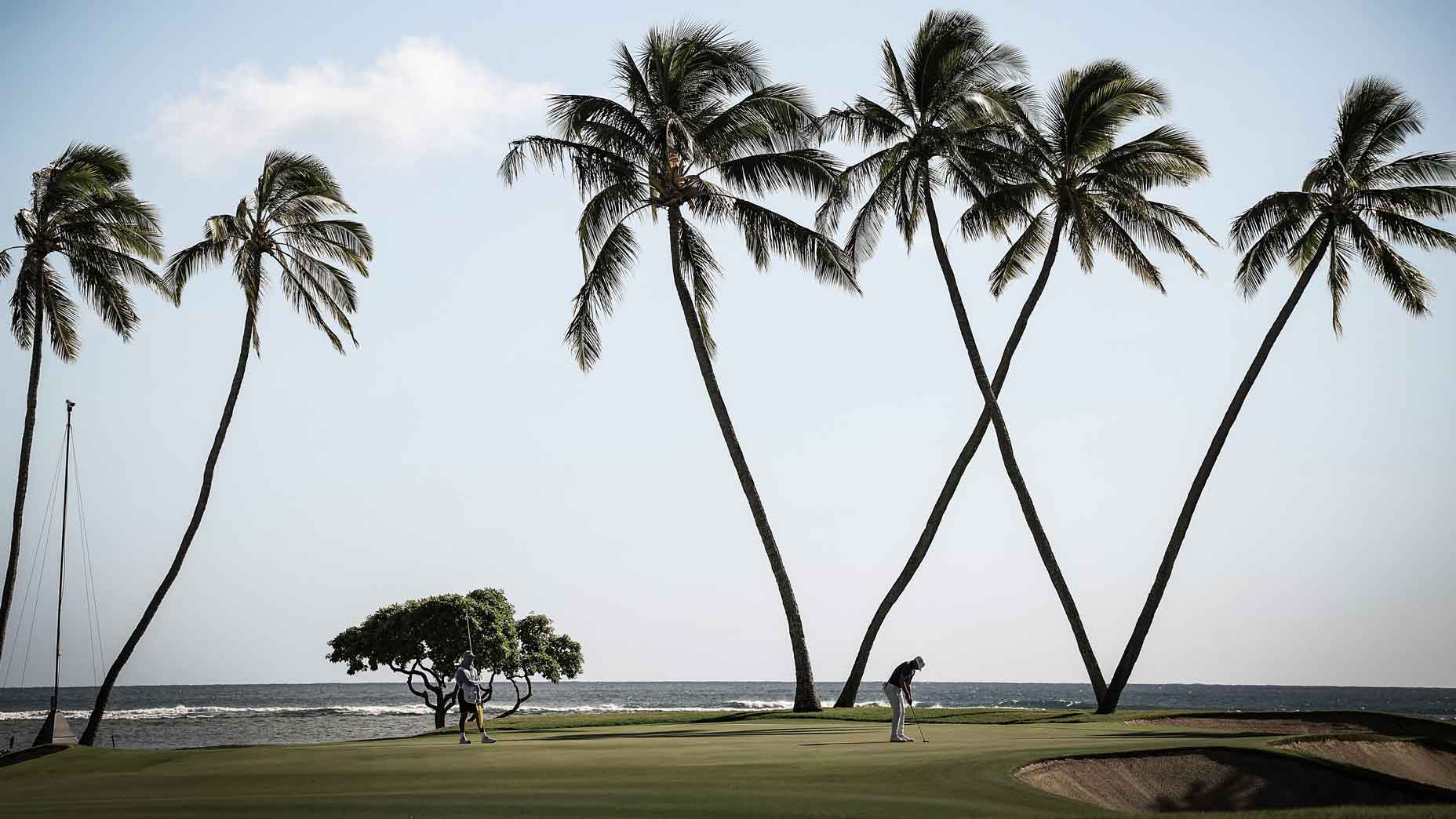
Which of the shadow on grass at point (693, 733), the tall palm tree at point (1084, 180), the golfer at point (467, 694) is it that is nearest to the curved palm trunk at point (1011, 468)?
the tall palm tree at point (1084, 180)

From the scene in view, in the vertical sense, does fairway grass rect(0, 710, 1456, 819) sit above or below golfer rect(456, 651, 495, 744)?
below

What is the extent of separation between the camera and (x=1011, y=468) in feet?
117

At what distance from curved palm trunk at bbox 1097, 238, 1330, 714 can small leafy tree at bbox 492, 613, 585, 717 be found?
78.4 ft

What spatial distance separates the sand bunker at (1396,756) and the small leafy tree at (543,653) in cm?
3448

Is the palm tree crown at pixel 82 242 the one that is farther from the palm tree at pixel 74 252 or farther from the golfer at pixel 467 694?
the golfer at pixel 467 694

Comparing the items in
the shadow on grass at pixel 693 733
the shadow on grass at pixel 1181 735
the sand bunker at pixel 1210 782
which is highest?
the shadow on grass at pixel 1181 735

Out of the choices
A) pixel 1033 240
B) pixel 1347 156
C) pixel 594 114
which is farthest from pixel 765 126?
pixel 1347 156

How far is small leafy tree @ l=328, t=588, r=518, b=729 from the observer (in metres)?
47.4

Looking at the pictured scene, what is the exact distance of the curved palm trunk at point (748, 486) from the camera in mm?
32344

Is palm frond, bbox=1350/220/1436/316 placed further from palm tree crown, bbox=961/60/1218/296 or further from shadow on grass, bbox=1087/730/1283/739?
shadow on grass, bbox=1087/730/1283/739

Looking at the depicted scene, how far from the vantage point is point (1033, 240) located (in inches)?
1521

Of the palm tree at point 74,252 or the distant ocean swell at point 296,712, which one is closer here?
the palm tree at point 74,252

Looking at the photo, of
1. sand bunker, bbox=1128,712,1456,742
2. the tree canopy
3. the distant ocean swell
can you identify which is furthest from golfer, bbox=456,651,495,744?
the distant ocean swell

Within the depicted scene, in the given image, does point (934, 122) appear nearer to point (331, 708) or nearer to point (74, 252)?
point (74, 252)
